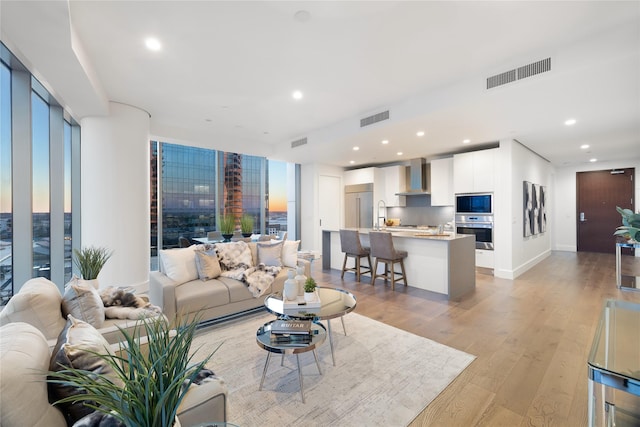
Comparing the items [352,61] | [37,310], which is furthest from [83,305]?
[352,61]

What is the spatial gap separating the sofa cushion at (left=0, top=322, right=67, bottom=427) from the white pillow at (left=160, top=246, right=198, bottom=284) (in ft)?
7.24

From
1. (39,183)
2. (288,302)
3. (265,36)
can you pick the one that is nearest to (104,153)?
(39,183)

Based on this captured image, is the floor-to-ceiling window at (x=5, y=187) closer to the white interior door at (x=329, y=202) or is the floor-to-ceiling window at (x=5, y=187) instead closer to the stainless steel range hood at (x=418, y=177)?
the white interior door at (x=329, y=202)

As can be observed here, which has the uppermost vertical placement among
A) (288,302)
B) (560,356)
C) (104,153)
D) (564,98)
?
(564,98)

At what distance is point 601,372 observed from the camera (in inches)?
41.9

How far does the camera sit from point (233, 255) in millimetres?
3754

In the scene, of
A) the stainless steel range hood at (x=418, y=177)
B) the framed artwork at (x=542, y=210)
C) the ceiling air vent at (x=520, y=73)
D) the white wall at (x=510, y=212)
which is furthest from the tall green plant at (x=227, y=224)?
the framed artwork at (x=542, y=210)

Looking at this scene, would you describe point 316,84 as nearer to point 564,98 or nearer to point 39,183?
point 564,98

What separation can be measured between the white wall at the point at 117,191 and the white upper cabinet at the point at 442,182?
20.0 ft

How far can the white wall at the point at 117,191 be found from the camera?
162 inches

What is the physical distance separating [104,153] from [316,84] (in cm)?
330

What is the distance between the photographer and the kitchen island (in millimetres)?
4078

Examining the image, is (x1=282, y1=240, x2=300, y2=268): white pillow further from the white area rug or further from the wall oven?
the wall oven

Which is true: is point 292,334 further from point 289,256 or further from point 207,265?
point 289,256
